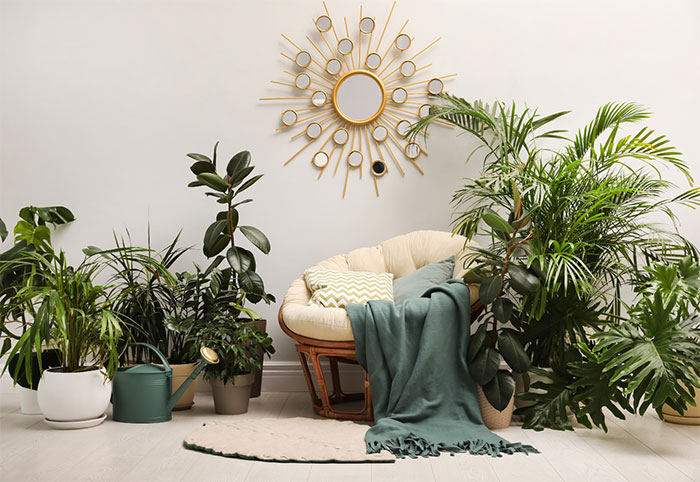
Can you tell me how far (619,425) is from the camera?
9.50 feet

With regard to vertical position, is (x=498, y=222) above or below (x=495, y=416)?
above

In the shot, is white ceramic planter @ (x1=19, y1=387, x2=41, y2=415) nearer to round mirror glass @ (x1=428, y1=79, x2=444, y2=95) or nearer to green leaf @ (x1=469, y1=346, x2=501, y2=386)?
green leaf @ (x1=469, y1=346, x2=501, y2=386)

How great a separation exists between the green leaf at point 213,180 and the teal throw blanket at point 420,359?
92cm

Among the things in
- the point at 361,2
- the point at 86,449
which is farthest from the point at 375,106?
the point at 86,449

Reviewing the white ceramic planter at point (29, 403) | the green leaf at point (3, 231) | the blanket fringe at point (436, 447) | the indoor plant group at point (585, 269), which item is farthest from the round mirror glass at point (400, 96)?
the white ceramic planter at point (29, 403)

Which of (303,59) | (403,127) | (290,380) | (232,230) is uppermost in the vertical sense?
(303,59)

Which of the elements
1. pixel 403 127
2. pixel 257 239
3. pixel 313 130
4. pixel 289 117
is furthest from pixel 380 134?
pixel 257 239

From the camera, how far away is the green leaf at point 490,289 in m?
2.74

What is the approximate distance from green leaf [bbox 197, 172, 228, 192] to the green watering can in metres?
0.81

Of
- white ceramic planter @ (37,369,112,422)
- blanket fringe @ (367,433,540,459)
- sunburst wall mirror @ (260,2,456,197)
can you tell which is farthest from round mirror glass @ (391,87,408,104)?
white ceramic planter @ (37,369,112,422)

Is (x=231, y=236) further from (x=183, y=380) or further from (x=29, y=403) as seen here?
(x=29, y=403)

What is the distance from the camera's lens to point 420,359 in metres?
2.81

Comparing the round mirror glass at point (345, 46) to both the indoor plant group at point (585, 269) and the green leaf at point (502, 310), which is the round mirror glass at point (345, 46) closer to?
the indoor plant group at point (585, 269)

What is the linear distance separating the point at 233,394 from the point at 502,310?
1319 mm
